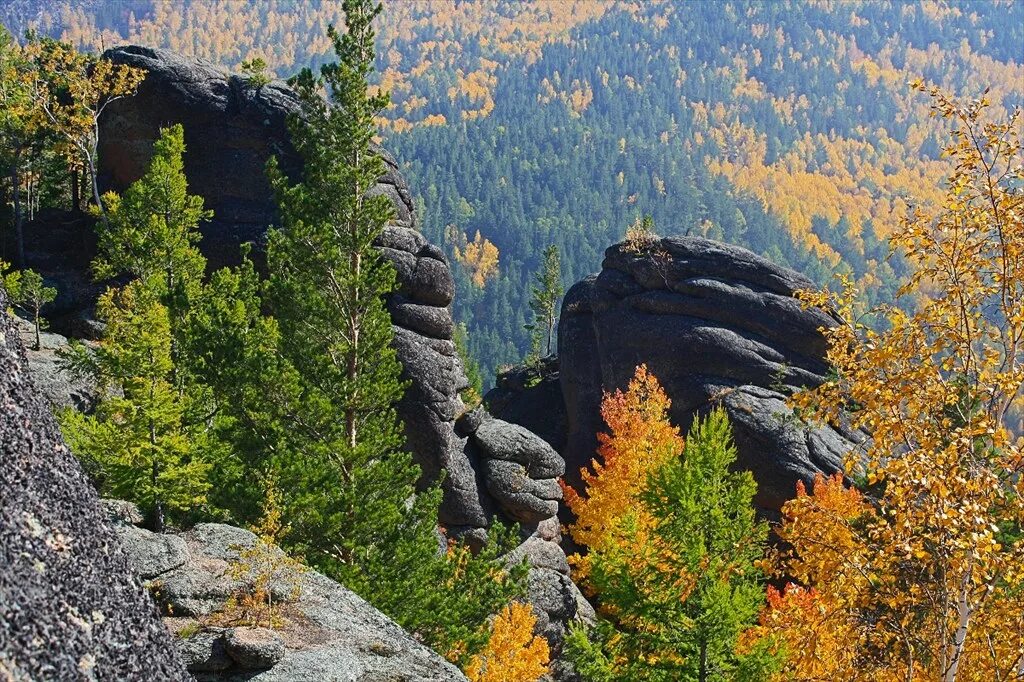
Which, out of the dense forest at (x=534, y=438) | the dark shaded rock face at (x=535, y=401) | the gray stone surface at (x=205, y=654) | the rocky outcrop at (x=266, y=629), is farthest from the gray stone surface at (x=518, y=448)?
the gray stone surface at (x=205, y=654)

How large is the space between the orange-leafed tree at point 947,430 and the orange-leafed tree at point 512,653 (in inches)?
641

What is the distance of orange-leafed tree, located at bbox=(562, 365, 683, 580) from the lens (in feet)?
106

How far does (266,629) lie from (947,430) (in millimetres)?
8821

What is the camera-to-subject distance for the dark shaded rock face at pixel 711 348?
36375mm

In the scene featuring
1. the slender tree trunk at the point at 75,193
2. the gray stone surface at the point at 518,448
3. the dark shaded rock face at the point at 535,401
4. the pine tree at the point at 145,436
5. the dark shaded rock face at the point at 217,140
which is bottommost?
the pine tree at the point at 145,436

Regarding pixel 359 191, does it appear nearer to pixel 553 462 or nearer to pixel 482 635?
pixel 482 635

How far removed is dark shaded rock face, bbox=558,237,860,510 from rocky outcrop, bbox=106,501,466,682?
86.2 feet

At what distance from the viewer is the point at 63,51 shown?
35.5 m

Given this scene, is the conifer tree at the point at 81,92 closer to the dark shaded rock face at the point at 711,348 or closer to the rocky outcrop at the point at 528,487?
the rocky outcrop at the point at 528,487

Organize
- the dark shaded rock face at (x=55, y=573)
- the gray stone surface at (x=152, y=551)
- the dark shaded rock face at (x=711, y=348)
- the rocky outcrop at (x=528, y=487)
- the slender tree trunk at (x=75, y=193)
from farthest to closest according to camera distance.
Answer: the slender tree trunk at (x=75, y=193), the dark shaded rock face at (x=711, y=348), the rocky outcrop at (x=528, y=487), the gray stone surface at (x=152, y=551), the dark shaded rock face at (x=55, y=573)

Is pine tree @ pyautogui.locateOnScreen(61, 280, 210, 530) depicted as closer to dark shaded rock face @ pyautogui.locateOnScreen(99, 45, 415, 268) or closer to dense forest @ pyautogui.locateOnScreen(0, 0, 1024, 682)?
dense forest @ pyautogui.locateOnScreen(0, 0, 1024, 682)

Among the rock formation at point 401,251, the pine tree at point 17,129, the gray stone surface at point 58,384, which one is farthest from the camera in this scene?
the pine tree at point 17,129

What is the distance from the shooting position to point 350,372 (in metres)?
18.8

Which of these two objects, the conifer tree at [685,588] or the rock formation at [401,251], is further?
the rock formation at [401,251]
